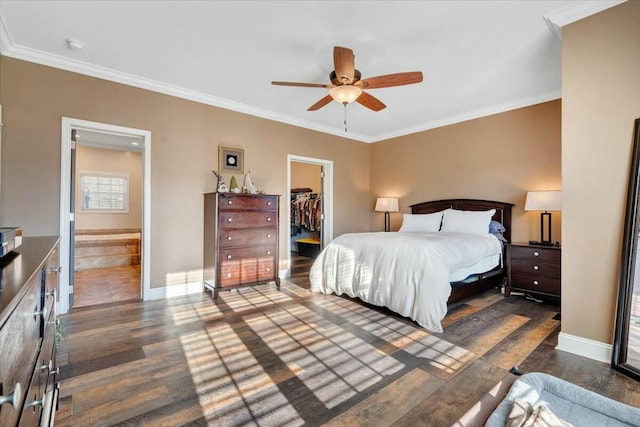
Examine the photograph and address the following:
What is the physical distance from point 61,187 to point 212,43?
A: 7.16ft

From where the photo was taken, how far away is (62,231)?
3.20 m

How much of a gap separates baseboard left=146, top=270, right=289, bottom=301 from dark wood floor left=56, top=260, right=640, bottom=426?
1.17 ft

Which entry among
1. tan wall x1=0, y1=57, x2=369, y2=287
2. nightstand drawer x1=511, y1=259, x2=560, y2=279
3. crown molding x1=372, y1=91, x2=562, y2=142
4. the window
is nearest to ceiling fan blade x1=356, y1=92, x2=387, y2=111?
tan wall x1=0, y1=57, x2=369, y2=287

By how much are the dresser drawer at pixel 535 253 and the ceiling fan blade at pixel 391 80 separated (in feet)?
A: 8.32

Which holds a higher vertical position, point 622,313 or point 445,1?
point 445,1

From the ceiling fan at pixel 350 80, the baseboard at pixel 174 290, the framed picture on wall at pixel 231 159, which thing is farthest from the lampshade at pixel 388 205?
the baseboard at pixel 174 290

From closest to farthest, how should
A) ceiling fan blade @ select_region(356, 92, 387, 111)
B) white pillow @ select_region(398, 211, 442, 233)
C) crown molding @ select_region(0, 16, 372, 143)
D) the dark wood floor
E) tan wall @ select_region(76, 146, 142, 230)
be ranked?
the dark wood floor, crown molding @ select_region(0, 16, 372, 143), ceiling fan blade @ select_region(356, 92, 387, 111), white pillow @ select_region(398, 211, 442, 233), tan wall @ select_region(76, 146, 142, 230)

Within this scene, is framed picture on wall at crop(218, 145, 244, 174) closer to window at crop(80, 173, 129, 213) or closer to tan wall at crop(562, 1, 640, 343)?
tan wall at crop(562, 1, 640, 343)

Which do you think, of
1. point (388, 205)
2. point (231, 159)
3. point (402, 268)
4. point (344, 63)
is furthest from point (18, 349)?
point (388, 205)

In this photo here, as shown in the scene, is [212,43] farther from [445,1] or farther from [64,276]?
[64,276]

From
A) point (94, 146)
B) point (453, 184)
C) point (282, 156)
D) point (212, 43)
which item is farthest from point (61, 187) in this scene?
point (453, 184)

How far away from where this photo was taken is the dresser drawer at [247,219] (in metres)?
3.87

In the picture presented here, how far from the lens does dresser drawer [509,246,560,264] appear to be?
3.51 meters

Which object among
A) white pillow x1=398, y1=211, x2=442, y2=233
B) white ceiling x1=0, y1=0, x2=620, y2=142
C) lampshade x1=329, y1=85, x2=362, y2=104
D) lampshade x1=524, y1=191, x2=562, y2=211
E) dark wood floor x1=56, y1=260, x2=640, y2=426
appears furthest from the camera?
white pillow x1=398, y1=211, x2=442, y2=233
